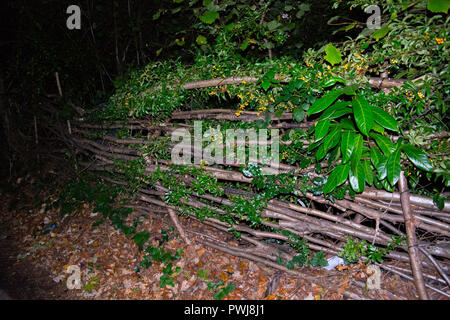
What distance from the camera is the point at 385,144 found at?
1.86 m

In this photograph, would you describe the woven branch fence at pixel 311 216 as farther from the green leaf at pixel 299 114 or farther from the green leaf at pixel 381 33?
the green leaf at pixel 381 33

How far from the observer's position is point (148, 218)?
3.50m

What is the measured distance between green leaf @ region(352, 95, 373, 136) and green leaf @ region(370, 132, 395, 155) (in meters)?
0.22

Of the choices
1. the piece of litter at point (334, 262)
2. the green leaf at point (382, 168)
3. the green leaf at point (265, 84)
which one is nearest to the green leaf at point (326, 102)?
the green leaf at point (265, 84)

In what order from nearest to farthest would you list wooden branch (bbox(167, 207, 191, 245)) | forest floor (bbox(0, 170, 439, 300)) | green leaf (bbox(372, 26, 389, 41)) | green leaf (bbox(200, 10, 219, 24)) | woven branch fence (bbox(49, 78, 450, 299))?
green leaf (bbox(372, 26, 389, 41)), woven branch fence (bbox(49, 78, 450, 299)), forest floor (bbox(0, 170, 439, 300)), green leaf (bbox(200, 10, 219, 24)), wooden branch (bbox(167, 207, 191, 245))

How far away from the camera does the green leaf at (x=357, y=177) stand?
6.48ft

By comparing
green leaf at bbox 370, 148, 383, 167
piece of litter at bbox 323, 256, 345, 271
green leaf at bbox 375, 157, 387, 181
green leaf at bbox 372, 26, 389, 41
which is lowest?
piece of litter at bbox 323, 256, 345, 271

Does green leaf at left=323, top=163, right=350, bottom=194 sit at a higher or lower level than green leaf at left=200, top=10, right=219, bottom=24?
lower

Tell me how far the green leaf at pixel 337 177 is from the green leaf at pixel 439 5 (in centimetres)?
115

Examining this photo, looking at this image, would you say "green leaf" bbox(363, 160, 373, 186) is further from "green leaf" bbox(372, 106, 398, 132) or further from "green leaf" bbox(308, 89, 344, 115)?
"green leaf" bbox(308, 89, 344, 115)

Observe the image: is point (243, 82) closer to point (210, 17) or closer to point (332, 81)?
point (332, 81)

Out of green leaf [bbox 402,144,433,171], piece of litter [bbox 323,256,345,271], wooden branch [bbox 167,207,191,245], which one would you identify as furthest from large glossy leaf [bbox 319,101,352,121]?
wooden branch [bbox 167,207,191,245]

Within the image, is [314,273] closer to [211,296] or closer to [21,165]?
[211,296]

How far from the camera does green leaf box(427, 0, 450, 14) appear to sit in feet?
5.48
